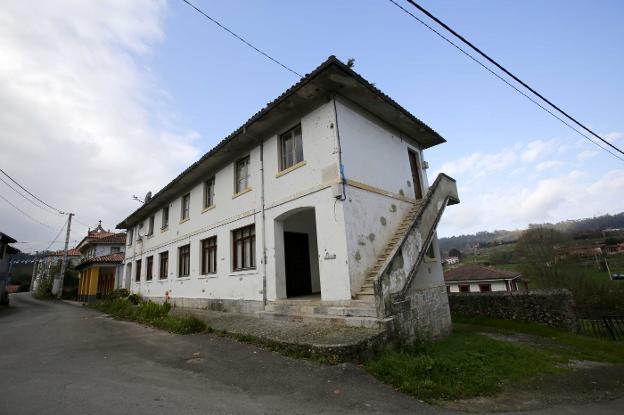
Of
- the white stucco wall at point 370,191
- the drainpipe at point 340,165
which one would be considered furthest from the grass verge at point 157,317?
the drainpipe at point 340,165

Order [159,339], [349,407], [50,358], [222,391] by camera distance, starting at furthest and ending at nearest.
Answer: [159,339], [50,358], [222,391], [349,407]

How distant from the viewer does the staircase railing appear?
21.9 feet

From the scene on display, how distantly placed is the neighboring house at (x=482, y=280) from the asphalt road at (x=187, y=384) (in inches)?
1248

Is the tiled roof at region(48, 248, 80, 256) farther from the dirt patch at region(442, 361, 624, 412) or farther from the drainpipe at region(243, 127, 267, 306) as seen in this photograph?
the dirt patch at region(442, 361, 624, 412)

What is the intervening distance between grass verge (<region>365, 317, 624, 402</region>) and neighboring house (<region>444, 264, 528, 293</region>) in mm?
24695

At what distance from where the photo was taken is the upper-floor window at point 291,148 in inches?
384

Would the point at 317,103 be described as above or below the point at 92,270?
above

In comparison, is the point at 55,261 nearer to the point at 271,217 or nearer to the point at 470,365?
the point at 271,217

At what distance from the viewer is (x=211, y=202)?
13789 mm

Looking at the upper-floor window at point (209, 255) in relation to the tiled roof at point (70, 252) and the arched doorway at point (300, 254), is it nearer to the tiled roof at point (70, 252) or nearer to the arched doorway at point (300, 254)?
the arched doorway at point (300, 254)

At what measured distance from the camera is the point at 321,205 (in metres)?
8.39

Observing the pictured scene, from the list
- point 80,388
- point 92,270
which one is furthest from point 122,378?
point 92,270

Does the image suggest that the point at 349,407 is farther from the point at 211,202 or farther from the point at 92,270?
the point at 92,270

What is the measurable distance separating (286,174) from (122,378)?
21.1 feet
